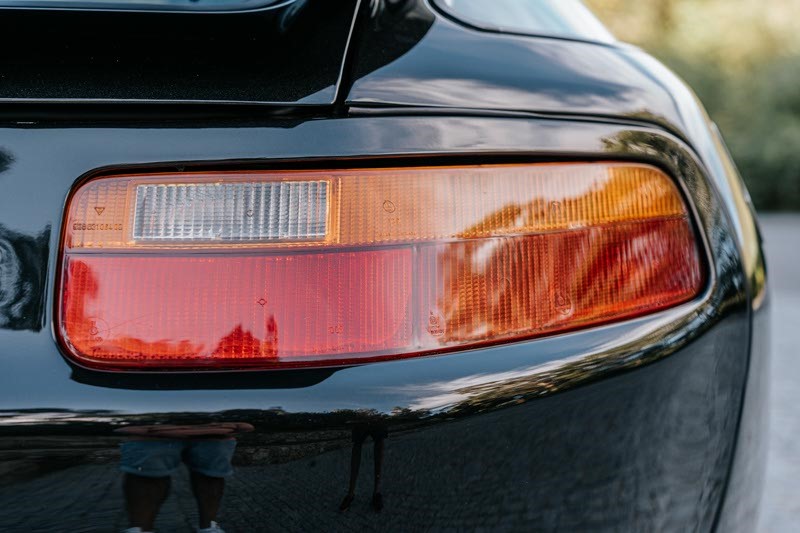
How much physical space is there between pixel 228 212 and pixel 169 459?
0.92 ft

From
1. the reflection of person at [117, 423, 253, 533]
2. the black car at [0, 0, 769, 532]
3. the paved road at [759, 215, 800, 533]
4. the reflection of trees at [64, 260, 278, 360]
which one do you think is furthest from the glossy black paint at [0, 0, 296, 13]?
the paved road at [759, 215, 800, 533]

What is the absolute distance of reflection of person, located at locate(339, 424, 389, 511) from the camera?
2.93 ft

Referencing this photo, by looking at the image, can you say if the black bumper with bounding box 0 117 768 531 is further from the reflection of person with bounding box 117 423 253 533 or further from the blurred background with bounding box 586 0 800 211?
the blurred background with bounding box 586 0 800 211

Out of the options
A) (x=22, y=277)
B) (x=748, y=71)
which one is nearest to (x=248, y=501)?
(x=22, y=277)

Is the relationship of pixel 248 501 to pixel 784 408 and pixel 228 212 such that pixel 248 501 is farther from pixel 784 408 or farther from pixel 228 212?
pixel 784 408

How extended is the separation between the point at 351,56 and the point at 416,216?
23 centimetres

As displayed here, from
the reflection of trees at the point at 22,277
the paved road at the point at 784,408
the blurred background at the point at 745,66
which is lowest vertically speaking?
the paved road at the point at 784,408

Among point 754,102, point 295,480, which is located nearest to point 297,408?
point 295,480

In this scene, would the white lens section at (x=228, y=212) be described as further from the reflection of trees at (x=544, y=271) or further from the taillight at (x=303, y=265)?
the reflection of trees at (x=544, y=271)

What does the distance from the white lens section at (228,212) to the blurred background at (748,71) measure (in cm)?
925

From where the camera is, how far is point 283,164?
3.03 ft

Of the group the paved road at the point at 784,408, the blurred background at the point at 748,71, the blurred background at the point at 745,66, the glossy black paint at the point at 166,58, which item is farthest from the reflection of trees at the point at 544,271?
the blurred background at the point at 745,66

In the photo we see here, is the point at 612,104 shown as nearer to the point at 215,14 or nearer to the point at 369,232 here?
the point at 369,232

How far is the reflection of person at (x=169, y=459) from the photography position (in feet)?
2.83
